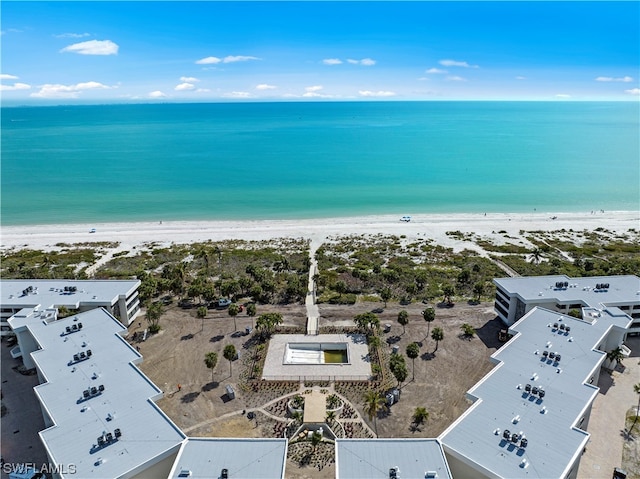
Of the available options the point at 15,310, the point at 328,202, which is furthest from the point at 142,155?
the point at 15,310

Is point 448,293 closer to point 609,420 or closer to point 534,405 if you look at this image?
point 609,420

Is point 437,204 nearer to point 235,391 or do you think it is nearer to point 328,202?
point 328,202

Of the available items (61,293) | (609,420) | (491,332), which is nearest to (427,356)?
(491,332)

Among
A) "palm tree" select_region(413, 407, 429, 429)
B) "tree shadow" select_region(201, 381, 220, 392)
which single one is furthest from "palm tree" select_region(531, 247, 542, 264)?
"tree shadow" select_region(201, 381, 220, 392)

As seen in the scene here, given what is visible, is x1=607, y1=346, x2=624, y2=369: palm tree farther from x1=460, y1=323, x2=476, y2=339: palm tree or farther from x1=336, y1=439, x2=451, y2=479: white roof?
x1=336, y1=439, x2=451, y2=479: white roof

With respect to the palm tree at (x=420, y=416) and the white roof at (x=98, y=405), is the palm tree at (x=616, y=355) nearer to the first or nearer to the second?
the palm tree at (x=420, y=416)

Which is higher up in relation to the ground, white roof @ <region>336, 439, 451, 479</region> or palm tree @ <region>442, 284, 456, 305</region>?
white roof @ <region>336, 439, 451, 479</region>

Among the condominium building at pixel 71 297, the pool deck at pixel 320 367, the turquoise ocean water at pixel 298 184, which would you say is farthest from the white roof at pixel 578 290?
the turquoise ocean water at pixel 298 184
